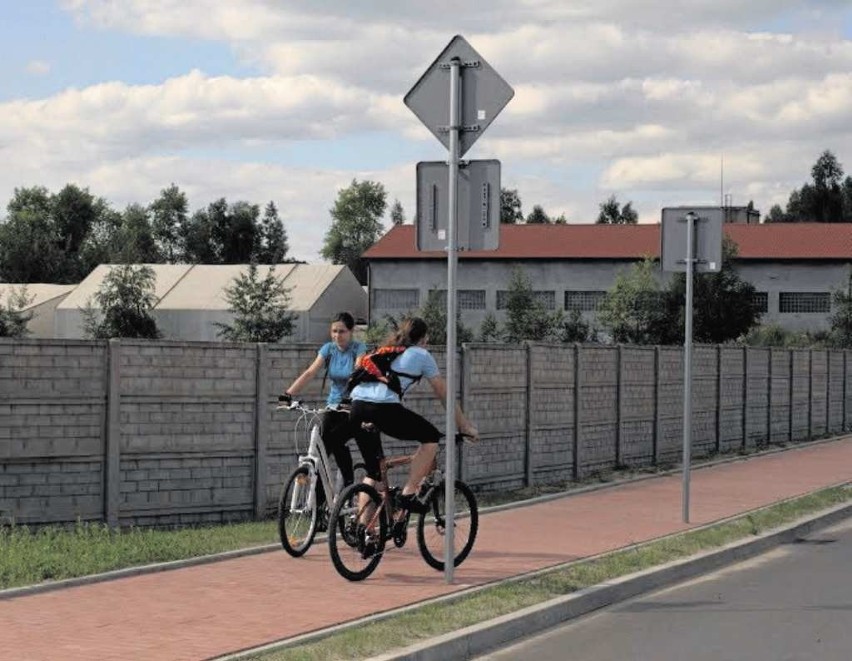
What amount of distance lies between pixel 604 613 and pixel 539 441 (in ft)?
31.1

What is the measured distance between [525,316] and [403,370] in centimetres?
8334

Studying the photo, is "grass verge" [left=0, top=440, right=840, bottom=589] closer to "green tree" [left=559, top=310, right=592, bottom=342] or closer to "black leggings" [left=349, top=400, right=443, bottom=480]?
"black leggings" [left=349, top=400, right=443, bottom=480]

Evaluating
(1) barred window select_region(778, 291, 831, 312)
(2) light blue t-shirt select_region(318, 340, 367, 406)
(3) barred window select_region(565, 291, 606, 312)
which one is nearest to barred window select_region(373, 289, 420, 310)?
(3) barred window select_region(565, 291, 606, 312)

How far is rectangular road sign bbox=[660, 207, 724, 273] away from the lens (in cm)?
1550

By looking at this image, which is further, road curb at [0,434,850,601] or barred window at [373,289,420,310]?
barred window at [373,289,420,310]

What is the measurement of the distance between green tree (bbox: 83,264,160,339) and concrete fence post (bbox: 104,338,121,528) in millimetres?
83186

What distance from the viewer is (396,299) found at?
4134 inches

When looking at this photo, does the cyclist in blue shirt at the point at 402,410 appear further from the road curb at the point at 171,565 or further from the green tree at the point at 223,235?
the green tree at the point at 223,235

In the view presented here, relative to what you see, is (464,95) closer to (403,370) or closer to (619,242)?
(403,370)

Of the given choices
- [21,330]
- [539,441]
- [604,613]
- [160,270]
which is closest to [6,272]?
[160,270]

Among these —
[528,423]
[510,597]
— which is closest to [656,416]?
[528,423]

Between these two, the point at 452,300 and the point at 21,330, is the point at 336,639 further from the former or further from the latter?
the point at 21,330

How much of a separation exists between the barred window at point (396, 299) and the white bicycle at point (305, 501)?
91609mm

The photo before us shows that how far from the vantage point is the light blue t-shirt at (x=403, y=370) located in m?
11.6
